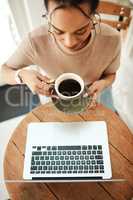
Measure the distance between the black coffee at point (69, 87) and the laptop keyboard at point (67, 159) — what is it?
0.70ft

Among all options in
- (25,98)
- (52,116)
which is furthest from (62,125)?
(25,98)

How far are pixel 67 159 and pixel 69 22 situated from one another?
1.49 feet

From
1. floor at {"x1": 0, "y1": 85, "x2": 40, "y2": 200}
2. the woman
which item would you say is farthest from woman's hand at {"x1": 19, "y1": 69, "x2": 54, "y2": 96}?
floor at {"x1": 0, "y1": 85, "x2": 40, "y2": 200}

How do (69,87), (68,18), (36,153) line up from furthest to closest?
(36,153)
(69,87)
(68,18)

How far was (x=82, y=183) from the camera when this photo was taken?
3.13 ft

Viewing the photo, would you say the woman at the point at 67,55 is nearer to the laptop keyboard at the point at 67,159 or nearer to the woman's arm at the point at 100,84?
the woman's arm at the point at 100,84

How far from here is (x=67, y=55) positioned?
1.00m

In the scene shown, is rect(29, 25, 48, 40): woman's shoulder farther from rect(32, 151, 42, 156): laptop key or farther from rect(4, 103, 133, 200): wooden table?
rect(32, 151, 42, 156): laptop key

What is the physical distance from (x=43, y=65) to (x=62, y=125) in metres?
0.24

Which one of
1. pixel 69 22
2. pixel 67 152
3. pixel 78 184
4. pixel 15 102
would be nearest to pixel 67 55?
pixel 69 22

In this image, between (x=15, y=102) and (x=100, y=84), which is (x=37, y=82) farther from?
(x=15, y=102)

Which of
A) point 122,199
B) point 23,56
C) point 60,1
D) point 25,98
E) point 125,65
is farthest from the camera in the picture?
point 25,98

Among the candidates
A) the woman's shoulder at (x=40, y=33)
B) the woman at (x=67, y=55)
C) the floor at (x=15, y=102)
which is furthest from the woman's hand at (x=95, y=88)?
the floor at (x=15, y=102)

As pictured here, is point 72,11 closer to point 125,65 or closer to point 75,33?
point 75,33
